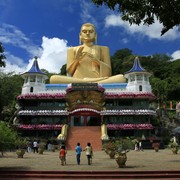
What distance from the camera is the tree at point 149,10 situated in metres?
9.73

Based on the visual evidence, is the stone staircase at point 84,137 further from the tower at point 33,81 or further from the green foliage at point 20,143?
the tower at point 33,81

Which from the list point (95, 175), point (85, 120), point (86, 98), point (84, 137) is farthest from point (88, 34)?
point (95, 175)

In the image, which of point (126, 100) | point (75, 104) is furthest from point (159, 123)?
point (75, 104)

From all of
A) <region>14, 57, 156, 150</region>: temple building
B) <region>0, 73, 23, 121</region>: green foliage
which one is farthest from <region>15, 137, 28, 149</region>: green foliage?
<region>0, 73, 23, 121</region>: green foliage

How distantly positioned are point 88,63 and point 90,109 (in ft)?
32.4

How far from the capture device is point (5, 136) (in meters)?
13.8

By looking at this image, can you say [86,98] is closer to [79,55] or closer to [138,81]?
[138,81]

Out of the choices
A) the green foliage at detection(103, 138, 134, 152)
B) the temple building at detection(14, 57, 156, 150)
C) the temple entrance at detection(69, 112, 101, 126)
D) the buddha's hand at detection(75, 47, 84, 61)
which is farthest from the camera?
the buddha's hand at detection(75, 47, 84, 61)

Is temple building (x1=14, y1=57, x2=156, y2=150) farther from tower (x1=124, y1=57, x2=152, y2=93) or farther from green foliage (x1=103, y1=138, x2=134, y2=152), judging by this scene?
green foliage (x1=103, y1=138, x2=134, y2=152)

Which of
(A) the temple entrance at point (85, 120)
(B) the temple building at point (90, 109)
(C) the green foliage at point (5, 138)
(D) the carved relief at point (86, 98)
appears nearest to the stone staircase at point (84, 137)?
(B) the temple building at point (90, 109)

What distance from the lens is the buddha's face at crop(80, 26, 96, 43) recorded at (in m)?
45.8

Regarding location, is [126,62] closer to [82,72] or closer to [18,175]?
[82,72]

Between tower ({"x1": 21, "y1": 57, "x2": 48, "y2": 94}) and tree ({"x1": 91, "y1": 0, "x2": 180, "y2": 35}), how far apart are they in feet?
101

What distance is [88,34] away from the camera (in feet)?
151
